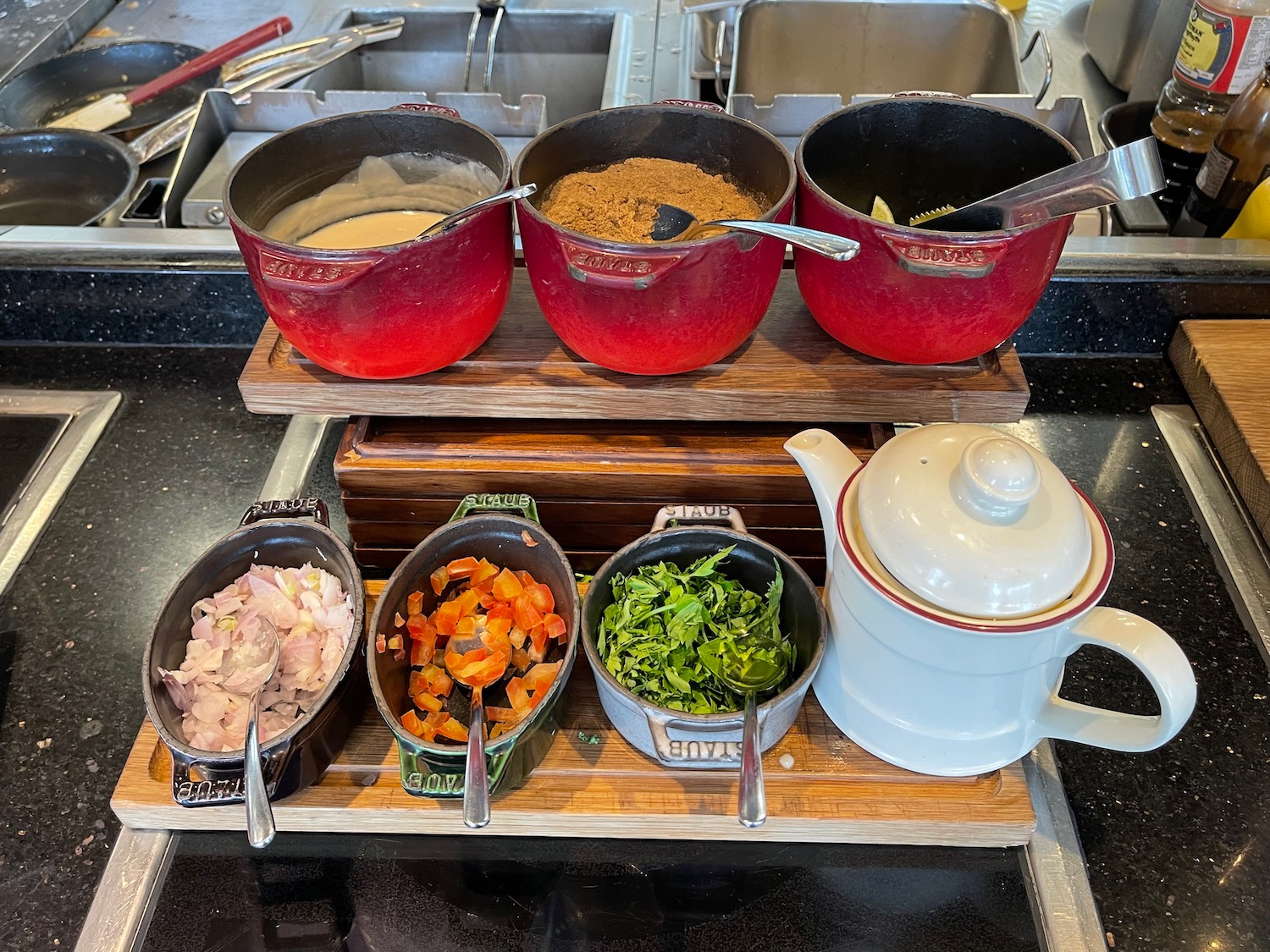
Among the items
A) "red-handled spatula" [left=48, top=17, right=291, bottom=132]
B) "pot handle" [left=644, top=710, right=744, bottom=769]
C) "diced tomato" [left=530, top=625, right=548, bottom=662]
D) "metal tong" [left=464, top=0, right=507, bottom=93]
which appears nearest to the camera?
"pot handle" [left=644, top=710, right=744, bottom=769]

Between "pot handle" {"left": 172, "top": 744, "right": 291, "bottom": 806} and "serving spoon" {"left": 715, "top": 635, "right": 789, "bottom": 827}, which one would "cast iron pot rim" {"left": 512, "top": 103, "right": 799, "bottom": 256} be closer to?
"serving spoon" {"left": 715, "top": 635, "right": 789, "bottom": 827}

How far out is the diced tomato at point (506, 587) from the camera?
0.88 m

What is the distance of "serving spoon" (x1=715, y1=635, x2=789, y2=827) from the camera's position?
719 mm

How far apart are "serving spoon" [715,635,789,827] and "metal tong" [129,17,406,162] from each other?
3.85 feet

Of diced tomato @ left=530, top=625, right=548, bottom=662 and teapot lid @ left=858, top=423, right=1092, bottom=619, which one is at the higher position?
teapot lid @ left=858, top=423, right=1092, bottom=619

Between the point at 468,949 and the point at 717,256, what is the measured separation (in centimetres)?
63

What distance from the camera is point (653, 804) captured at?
845 millimetres

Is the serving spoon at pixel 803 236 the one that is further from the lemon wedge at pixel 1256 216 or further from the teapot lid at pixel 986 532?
the lemon wedge at pixel 1256 216

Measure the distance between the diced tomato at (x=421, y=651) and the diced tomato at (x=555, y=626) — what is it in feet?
0.34

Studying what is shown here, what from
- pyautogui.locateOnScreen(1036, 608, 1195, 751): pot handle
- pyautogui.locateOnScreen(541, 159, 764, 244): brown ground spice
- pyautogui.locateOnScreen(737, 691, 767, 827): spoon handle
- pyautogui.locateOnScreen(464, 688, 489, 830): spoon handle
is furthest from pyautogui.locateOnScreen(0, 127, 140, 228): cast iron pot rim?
pyautogui.locateOnScreen(1036, 608, 1195, 751): pot handle

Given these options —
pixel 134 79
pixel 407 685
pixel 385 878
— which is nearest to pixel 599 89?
pixel 134 79

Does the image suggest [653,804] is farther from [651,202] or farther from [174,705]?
[651,202]

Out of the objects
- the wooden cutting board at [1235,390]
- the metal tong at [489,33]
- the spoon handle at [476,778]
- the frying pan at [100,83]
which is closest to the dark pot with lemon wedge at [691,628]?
the spoon handle at [476,778]

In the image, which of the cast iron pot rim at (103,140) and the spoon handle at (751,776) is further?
the cast iron pot rim at (103,140)
